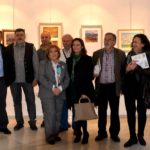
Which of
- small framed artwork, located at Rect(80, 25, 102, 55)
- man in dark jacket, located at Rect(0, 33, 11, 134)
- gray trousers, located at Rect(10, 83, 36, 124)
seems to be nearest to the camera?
man in dark jacket, located at Rect(0, 33, 11, 134)

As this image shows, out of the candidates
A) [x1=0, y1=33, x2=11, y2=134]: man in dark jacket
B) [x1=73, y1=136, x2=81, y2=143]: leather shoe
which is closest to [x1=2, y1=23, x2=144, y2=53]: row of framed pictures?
[x1=0, y1=33, x2=11, y2=134]: man in dark jacket

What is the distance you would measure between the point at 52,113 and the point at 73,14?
10.6ft

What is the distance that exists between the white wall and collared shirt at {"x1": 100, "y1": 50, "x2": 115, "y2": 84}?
2.72m

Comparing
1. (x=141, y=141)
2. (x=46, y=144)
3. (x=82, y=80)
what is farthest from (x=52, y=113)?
(x=141, y=141)

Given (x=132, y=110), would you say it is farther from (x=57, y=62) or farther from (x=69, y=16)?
(x=69, y=16)

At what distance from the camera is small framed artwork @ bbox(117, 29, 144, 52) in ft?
25.7

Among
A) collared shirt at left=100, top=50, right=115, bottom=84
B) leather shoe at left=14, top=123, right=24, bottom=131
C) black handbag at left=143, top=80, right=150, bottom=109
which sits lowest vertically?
leather shoe at left=14, top=123, right=24, bottom=131

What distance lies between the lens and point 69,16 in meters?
7.75

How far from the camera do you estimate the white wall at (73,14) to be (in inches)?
303

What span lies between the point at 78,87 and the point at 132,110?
0.84 meters

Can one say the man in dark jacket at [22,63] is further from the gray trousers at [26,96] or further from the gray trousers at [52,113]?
the gray trousers at [52,113]

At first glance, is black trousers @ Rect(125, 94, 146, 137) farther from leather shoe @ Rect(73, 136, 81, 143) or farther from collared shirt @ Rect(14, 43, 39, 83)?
collared shirt @ Rect(14, 43, 39, 83)

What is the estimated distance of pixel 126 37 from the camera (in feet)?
25.7

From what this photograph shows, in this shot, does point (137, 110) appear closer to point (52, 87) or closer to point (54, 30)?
point (52, 87)
